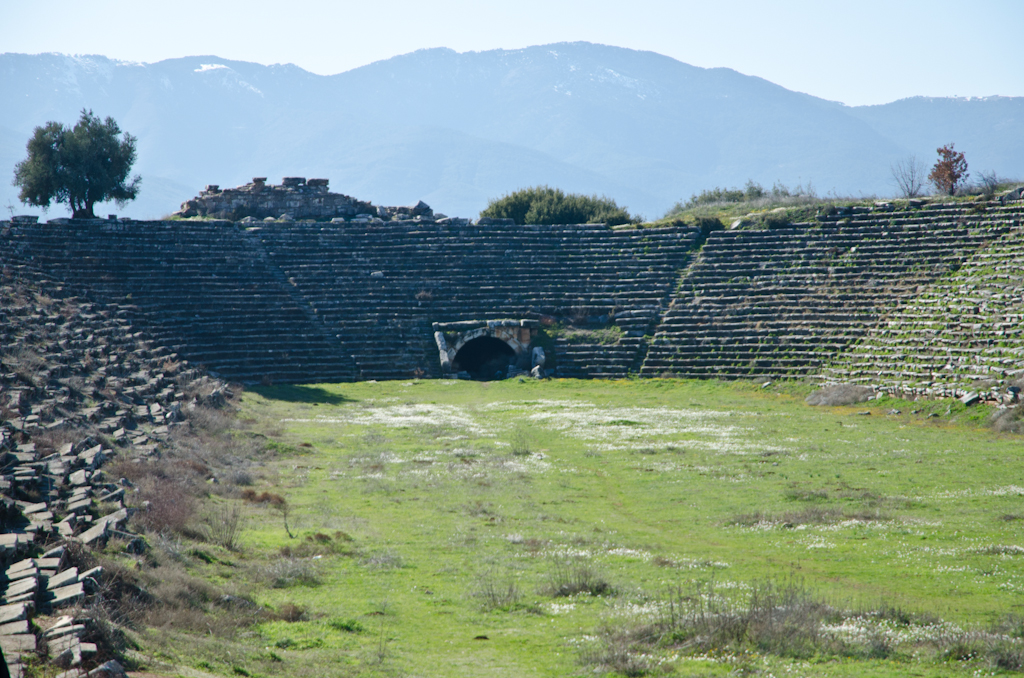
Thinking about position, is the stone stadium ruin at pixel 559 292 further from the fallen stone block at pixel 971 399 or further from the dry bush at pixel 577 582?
the dry bush at pixel 577 582

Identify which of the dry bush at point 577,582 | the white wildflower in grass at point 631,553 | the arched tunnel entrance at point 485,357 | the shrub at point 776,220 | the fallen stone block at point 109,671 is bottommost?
the white wildflower in grass at point 631,553

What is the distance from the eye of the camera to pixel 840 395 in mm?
29078

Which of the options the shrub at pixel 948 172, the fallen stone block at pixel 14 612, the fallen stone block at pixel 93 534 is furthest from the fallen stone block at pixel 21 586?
the shrub at pixel 948 172

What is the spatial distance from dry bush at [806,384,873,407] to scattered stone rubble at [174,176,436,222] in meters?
27.4

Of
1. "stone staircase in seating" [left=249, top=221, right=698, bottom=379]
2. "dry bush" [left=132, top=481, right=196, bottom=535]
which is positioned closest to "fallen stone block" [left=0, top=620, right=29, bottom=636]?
"dry bush" [left=132, top=481, right=196, bottom=535]

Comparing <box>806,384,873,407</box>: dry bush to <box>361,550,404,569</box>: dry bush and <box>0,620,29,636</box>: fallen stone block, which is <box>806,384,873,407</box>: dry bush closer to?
<box>361,550,404,569</box>: dry bush

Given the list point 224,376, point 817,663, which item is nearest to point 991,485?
point 817,663

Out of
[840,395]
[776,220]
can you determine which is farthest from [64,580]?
[776,220]

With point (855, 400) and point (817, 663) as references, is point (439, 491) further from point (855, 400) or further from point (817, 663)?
point (855, 400)

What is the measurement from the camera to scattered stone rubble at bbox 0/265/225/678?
778 centimetres

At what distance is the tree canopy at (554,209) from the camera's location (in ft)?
168

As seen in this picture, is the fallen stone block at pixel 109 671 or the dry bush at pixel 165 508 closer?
the fallen stone block at pixel 109 671

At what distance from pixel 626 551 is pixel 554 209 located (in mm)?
40940

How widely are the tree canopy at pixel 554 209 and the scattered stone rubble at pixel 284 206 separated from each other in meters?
6.05
